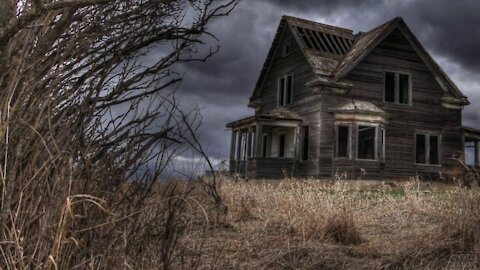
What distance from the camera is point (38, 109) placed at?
2.46 meters

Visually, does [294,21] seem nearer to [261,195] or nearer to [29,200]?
[261,195]

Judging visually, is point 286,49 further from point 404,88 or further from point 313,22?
point 404,88

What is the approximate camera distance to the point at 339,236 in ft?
22.5

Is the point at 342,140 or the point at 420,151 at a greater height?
the point at 342,140

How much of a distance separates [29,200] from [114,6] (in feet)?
4.76

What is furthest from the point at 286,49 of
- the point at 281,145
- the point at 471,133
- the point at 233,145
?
the point at 471,133

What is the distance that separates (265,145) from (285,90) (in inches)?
112

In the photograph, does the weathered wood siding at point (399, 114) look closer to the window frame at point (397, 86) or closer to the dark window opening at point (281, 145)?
the window frame at point (397, 86)

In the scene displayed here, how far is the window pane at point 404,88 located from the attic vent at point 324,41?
2.87 metres

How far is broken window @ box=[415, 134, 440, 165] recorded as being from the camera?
2222cm

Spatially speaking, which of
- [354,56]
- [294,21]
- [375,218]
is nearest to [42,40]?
[375,218]

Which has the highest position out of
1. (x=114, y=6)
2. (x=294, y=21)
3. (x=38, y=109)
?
(x=294, y=21)

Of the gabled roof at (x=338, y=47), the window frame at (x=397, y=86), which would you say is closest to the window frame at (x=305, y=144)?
the gabled roof at (x=338, y=47)

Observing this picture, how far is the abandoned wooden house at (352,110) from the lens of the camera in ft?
66.7
